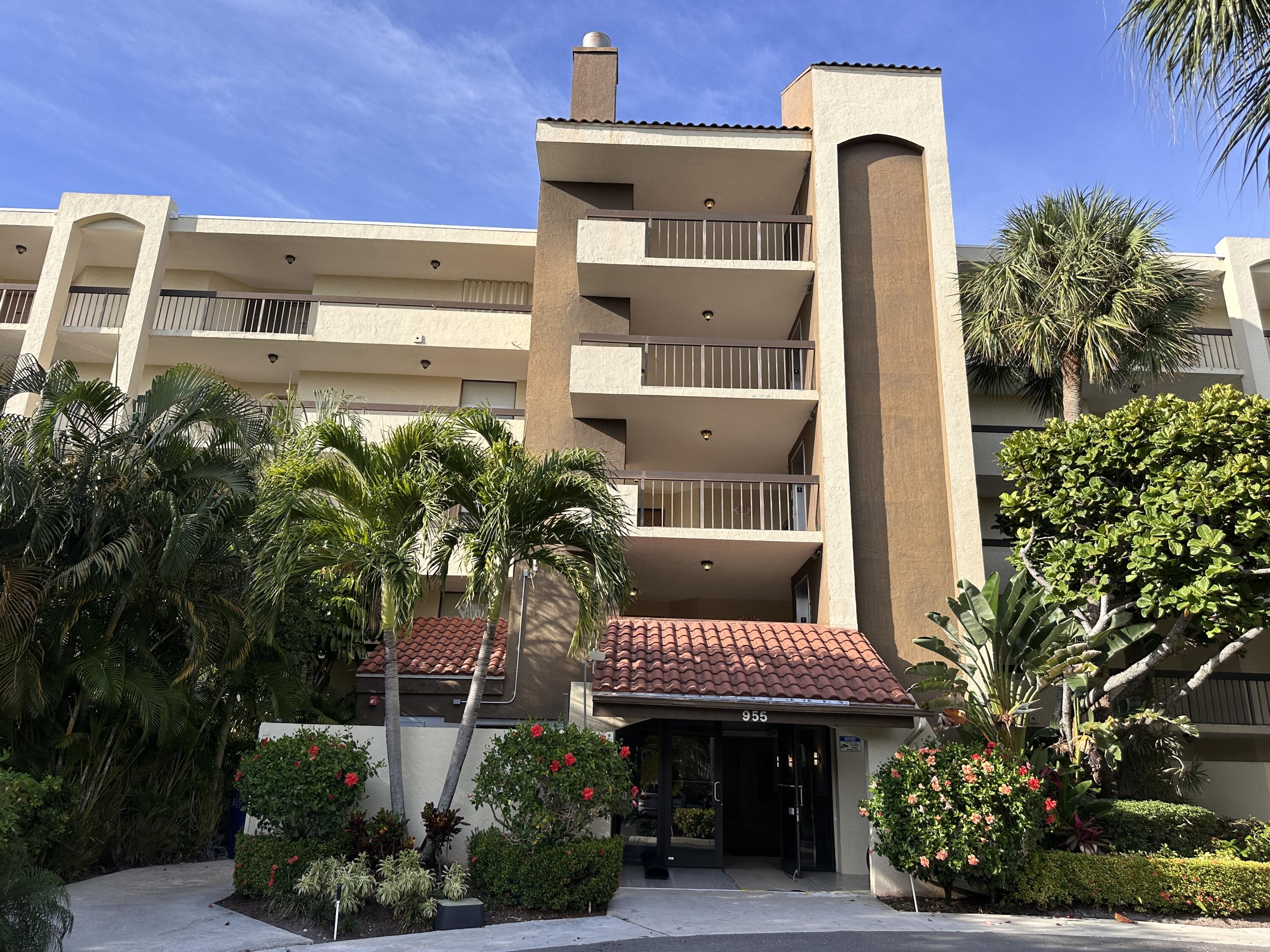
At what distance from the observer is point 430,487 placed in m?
12.3

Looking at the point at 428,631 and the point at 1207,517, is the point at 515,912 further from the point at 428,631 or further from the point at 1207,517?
the point at 1207,517

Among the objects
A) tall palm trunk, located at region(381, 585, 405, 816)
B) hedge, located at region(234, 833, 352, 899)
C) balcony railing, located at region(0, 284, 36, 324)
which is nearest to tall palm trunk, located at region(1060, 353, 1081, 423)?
tall palm trunk, located at region(381, 585, 405, 816)

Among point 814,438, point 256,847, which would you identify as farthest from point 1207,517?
point 256,847

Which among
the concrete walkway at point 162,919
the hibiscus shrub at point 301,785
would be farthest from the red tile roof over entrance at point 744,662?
the concrete walkway at point 162,919

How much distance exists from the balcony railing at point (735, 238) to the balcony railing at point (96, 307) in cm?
1247

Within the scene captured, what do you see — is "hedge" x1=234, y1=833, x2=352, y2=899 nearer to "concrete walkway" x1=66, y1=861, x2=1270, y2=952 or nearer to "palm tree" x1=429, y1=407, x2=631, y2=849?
"concrete walkway" x1=66, y1=861, x2=1270, y2=952

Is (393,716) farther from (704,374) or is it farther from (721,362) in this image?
(721,362)

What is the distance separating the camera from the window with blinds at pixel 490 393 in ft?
74.9

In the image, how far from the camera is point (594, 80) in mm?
22406

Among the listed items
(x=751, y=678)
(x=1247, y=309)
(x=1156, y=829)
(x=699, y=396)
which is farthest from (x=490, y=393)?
(x=1247, y=309)

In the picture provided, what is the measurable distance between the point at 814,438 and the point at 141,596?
12729mm

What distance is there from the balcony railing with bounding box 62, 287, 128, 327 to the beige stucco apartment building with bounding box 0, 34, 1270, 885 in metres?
0.06

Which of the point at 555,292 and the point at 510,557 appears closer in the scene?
the point at 510,557

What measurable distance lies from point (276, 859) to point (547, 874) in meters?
3.46
